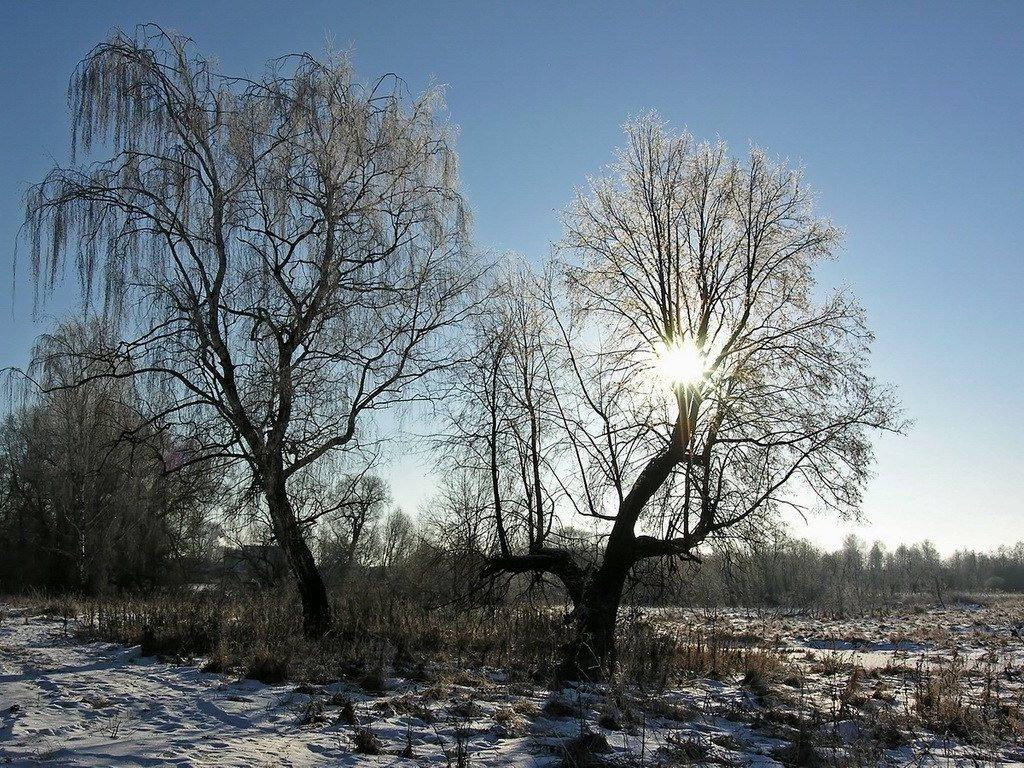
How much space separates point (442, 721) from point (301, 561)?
5.10 meters

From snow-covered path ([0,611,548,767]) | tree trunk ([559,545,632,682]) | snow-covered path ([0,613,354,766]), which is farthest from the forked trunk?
snow-covered path ([0,613,354,766])

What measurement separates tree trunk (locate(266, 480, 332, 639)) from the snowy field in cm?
237

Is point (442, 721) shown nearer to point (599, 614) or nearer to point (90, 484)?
point (599, 614)

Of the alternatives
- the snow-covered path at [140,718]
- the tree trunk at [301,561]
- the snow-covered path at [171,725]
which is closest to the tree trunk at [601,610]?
the tree trunk at [301,561]

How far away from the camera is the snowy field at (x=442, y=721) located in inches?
223

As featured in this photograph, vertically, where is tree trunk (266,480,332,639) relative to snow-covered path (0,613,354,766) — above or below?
above

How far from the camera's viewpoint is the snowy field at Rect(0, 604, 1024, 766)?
5664 mm

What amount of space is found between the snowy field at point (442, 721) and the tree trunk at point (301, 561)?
237 centimetres

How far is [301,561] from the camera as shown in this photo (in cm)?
1136

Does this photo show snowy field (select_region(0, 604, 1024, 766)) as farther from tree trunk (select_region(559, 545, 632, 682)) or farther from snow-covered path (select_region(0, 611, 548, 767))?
tree trunk (select_region(559, 545, 632, 682))

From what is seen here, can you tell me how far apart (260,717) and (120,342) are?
19.8ft

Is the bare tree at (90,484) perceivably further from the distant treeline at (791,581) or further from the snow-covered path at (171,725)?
the distant treeline at (791,581)

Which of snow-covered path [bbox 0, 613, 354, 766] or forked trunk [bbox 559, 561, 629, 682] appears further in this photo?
forked trunk [bbox 559, 561, 629, 682]

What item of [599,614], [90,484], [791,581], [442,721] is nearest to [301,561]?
[599,614]
